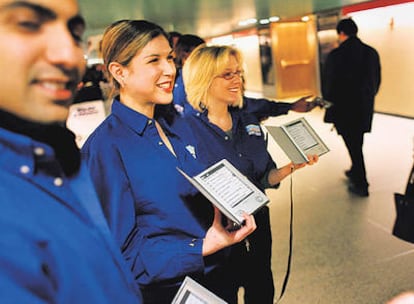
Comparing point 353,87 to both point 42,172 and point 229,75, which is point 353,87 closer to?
point 229,75

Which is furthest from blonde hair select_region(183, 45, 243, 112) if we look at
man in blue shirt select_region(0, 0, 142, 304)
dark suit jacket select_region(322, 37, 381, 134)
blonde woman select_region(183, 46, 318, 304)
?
dark suit jacket select_region(322, 37, 381, 134)

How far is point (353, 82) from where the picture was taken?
394 centimetres

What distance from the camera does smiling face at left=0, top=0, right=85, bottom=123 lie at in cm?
48

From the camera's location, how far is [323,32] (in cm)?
1003

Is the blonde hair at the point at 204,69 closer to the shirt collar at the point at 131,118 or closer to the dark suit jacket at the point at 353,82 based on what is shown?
the shirt collar at the point at 131,118

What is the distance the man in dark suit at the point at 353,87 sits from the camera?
3846 mm

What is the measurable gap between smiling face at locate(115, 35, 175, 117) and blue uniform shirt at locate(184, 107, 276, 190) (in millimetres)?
474

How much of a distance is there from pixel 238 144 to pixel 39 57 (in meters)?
1.41

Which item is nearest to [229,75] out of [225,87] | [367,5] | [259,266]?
[225,87]

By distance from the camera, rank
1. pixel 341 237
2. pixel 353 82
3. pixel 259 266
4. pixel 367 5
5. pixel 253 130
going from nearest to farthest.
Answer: pixel 259 266, pixel 253 130, pixel 341 237, pixel 353 82, pixel 367 5

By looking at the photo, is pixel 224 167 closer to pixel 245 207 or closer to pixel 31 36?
pixel 245 207

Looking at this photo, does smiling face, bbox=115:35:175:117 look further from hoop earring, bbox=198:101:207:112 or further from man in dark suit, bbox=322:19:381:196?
man in dark suit, bbox=322:19:381:196

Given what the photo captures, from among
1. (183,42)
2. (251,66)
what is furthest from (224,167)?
(251,66)

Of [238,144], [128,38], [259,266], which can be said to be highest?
[128,38]
